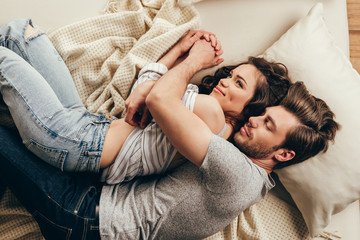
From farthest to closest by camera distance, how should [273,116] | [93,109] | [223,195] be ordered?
[93,109] → [273,116] → [223,195]

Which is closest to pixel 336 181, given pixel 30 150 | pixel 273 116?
pixel 273 116

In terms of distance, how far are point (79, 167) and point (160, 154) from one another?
30cm

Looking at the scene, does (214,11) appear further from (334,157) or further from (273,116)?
(334,157)

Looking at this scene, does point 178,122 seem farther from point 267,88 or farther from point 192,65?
point 267,88

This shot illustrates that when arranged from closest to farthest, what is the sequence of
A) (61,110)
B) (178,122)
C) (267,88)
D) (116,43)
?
1. (178,122)
2. (61,110)
3. (267,88)
4. (116,43)

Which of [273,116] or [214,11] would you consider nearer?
[273,116]

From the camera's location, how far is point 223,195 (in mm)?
898

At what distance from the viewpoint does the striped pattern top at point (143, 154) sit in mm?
989

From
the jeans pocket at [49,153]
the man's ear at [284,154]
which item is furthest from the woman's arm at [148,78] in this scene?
the man's ear at [284,154]

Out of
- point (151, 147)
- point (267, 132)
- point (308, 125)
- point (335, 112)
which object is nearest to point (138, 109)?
point (151, 147)

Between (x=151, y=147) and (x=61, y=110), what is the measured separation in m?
0.36

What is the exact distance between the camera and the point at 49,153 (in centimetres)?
93

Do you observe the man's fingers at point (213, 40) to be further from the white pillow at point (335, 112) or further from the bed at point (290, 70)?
the white pillow at point (335, 112)

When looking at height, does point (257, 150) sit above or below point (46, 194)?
below
